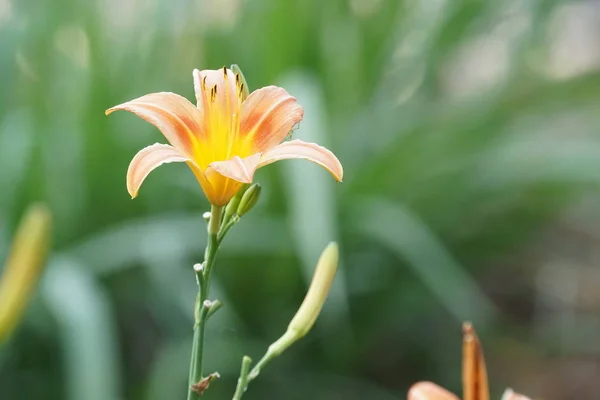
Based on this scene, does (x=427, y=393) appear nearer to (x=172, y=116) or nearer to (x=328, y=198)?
(x=172, y=116)

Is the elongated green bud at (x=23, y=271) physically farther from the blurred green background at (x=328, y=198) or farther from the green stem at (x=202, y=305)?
the blurred green background at (x=328, y=198)

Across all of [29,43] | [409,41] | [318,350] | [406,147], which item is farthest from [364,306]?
[29,43]

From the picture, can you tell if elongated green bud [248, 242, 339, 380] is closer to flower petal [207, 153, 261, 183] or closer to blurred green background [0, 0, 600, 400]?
flower petal [207, 153, 261, 183]

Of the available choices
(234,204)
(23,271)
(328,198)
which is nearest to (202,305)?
(234,204)

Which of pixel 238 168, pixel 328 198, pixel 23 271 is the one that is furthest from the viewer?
pixel 328 198

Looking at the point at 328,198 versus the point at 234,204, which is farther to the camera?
the point at 328,198

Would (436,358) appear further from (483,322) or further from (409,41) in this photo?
(409,41)
